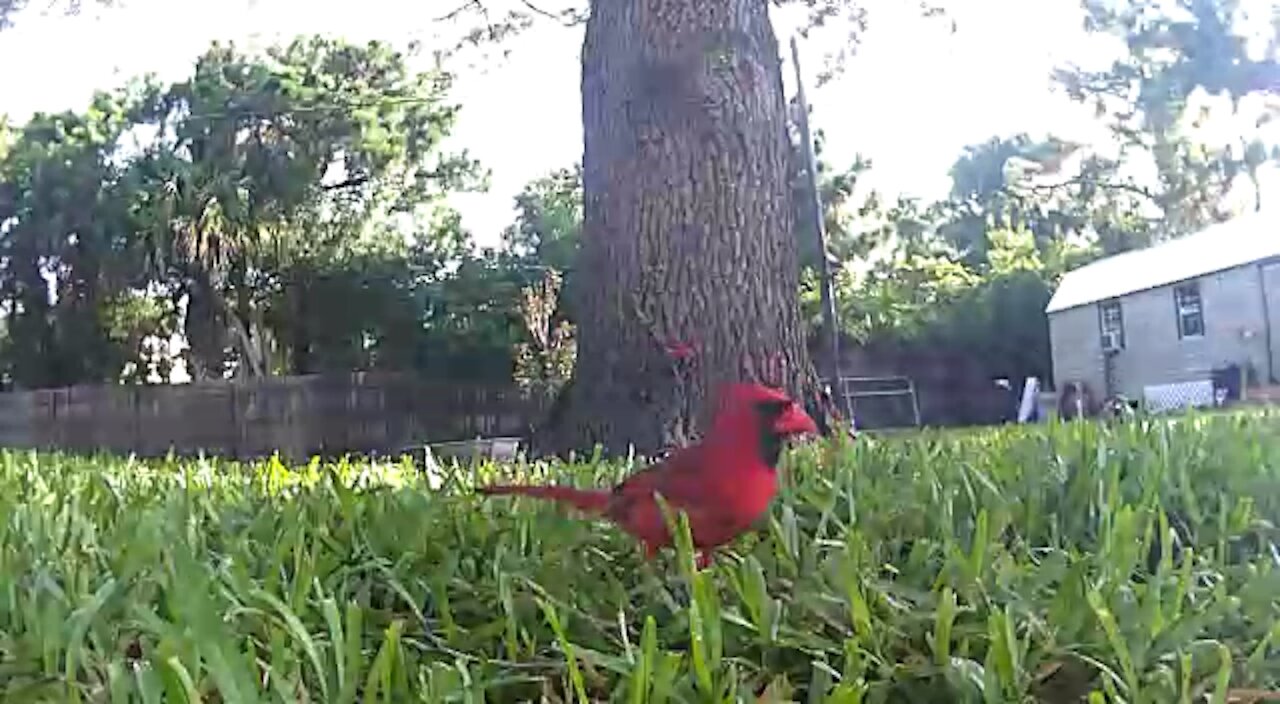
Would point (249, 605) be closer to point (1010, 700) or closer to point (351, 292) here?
point (1010, 700)

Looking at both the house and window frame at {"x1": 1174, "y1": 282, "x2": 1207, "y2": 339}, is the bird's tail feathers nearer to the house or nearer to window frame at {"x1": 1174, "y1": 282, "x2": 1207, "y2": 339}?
the house

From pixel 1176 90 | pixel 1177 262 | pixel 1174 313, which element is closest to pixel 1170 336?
pixel 1174 313

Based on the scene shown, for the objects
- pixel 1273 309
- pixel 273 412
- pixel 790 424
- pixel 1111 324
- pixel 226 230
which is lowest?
pixel 790 424

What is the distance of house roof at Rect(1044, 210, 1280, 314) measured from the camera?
466 inches

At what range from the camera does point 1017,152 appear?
21906 millimetres

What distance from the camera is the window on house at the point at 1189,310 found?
504 inches

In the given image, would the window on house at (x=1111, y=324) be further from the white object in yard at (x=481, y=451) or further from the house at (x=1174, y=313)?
the white object in yard at (x=481, y=451)

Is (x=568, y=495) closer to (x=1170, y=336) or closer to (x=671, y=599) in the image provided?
(x=671, y=599)

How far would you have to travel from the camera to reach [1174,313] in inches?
523

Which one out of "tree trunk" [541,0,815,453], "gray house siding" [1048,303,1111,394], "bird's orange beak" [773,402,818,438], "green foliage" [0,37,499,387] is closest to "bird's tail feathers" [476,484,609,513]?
"bird's orange beak" [773,402,818,438]

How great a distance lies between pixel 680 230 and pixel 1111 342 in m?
13.1

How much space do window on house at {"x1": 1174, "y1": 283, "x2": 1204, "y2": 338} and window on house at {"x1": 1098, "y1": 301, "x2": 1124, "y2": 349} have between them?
1267 millimetres

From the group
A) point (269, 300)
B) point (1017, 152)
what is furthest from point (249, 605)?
point (1017, 152)

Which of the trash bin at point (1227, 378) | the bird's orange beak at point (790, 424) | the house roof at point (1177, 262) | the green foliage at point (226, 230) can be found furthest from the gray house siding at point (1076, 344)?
the bird's orange beak at point (790, 424)
